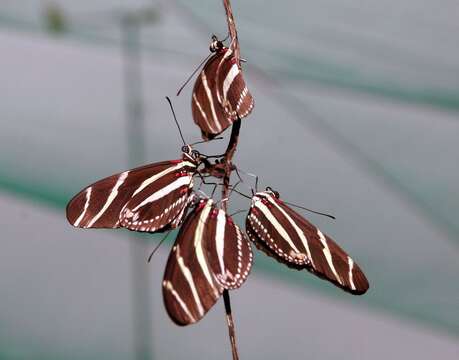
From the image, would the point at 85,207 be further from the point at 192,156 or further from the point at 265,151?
the point at 265,151

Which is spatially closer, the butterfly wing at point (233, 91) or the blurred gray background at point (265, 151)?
the butterfly wing at point (233, 91)

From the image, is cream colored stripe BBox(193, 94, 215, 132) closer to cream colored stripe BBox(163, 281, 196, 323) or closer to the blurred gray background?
cream colored stripe BBox(163, 281, 196, 323)

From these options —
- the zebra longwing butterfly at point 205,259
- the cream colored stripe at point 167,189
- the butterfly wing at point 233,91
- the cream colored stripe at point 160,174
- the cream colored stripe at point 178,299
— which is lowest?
the cream colored stripe at point 178,299

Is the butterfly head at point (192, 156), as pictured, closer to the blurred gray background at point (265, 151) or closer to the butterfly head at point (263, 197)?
the butterfly head at point (263, 197)

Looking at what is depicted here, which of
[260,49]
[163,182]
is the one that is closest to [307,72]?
[260,49]

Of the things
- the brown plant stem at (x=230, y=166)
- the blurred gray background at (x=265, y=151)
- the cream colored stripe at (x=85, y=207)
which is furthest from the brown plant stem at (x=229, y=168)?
the blurred gray background at (x=265, y=151)

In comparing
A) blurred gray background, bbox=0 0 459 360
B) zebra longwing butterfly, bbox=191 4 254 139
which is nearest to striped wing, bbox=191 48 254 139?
zebra longwing butterfly, bbox=191 4 254 139

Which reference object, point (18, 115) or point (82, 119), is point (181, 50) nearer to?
point (82, 119)
